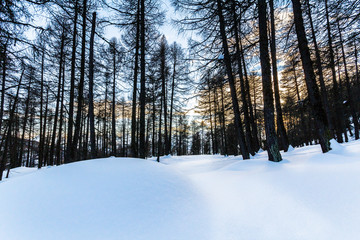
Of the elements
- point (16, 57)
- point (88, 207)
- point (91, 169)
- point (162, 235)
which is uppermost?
point (16, 57)

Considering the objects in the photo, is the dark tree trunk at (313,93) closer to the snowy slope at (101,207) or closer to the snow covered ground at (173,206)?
the snow covered ground at (173,206)

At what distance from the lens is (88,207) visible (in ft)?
5.19

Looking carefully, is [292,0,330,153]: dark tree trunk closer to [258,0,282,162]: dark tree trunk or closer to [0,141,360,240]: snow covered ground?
[258,0,282,162]: dark tree trunk

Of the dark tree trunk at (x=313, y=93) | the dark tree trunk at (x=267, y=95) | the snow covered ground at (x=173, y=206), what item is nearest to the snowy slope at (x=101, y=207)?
the snow covered ground at (x=173, y=206)

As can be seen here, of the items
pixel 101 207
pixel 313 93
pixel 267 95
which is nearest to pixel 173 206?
pixel 101 207

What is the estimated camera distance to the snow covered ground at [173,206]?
1345 millimetres

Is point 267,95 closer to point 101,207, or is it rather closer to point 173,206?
point 173,206

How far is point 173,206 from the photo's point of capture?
1714mm

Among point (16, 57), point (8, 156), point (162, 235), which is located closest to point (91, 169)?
point (162, 235)

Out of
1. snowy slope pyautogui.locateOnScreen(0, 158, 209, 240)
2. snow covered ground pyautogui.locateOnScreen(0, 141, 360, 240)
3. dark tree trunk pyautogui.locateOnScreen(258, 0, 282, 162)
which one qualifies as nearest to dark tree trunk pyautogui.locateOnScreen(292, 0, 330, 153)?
dark tree trunk pyautogui.locateOnScreen(258, 0, 282, 162)

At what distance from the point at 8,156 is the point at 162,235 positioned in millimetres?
10926

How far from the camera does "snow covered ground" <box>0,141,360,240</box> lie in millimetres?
1345

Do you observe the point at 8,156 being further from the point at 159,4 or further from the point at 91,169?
the point at 159,4

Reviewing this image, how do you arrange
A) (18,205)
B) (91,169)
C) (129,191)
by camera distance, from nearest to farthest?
1. (18,205)
2. (129,191)
3. (91,169)
